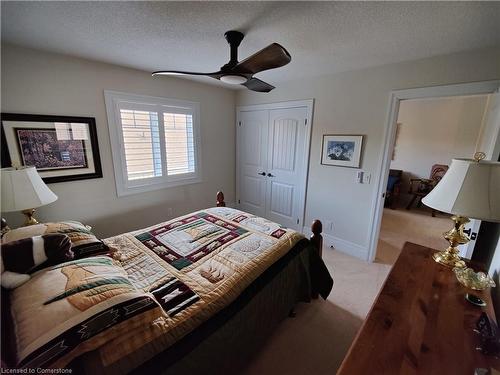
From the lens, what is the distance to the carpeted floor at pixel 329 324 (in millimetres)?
1496

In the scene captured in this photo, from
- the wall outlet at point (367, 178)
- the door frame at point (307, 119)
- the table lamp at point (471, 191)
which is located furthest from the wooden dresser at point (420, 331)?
the door frame at point (307, 119)

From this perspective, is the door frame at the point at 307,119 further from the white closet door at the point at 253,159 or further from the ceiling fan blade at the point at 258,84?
the ceiling fan blade at the point at 258,84

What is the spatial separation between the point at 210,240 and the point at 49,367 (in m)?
1.13

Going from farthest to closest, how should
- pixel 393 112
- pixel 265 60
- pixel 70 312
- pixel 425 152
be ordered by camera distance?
pixel 425 152
pixel 393 112
pixel 265 60
pixel 70 312

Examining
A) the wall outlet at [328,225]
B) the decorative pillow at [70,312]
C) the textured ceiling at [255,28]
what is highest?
the textured ceiling at [255,28]

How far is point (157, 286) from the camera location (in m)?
1.25

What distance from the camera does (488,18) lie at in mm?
1371

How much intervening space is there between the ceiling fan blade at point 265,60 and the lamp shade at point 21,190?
176 cm

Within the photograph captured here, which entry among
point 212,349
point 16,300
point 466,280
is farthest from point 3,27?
point 466,280

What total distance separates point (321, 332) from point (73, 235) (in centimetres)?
203

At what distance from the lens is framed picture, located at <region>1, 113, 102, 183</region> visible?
76.2 inches

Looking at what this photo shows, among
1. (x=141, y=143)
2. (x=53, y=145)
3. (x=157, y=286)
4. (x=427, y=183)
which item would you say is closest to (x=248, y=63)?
(x=157, y=286)

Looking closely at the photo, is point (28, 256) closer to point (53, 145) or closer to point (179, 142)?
point (53, 145)

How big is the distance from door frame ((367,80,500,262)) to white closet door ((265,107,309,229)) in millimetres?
978
